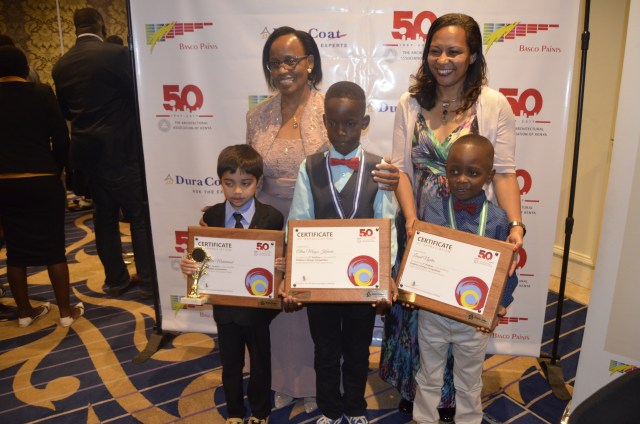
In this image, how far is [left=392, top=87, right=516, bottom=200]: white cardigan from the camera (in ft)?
7.41

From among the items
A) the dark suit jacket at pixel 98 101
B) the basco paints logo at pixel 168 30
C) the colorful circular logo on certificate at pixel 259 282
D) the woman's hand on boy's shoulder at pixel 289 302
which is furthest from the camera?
the dark suit jacket at pixel 98 101

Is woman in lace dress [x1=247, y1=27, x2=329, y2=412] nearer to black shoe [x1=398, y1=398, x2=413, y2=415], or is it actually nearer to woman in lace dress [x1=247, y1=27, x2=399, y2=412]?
woman in lace dress [x1=247, y1=27, x2=399, y2=412]

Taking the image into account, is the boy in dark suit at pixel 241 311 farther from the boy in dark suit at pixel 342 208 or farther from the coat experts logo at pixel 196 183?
the coat experts logo at pixel 196 183

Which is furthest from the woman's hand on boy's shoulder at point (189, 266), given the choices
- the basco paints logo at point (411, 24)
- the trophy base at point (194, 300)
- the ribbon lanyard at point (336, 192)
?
the basco paints logo at point (411, 24)

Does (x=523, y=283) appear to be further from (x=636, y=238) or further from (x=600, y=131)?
(x=600, y=131)

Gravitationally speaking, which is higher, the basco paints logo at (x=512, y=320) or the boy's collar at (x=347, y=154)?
the boy's collar at (x=347, y=154)

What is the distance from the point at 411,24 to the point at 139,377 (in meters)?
2.87

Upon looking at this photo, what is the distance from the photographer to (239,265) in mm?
2232

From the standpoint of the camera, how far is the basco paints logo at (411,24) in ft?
9.05

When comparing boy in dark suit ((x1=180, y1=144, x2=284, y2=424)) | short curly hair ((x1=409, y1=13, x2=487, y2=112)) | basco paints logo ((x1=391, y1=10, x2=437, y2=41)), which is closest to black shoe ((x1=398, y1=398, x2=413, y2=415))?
boy in dark suit ((x1=180, y1=144, x2=284, y2=424))

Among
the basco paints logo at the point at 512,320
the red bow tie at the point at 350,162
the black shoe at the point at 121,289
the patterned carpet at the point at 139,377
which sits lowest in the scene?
the patterned carpet at the point at 139,377

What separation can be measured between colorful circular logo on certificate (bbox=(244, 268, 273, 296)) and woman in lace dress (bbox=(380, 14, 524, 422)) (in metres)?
0.74

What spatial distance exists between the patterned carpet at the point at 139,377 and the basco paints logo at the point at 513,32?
83.5 inches

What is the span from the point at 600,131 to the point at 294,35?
3062 mm
